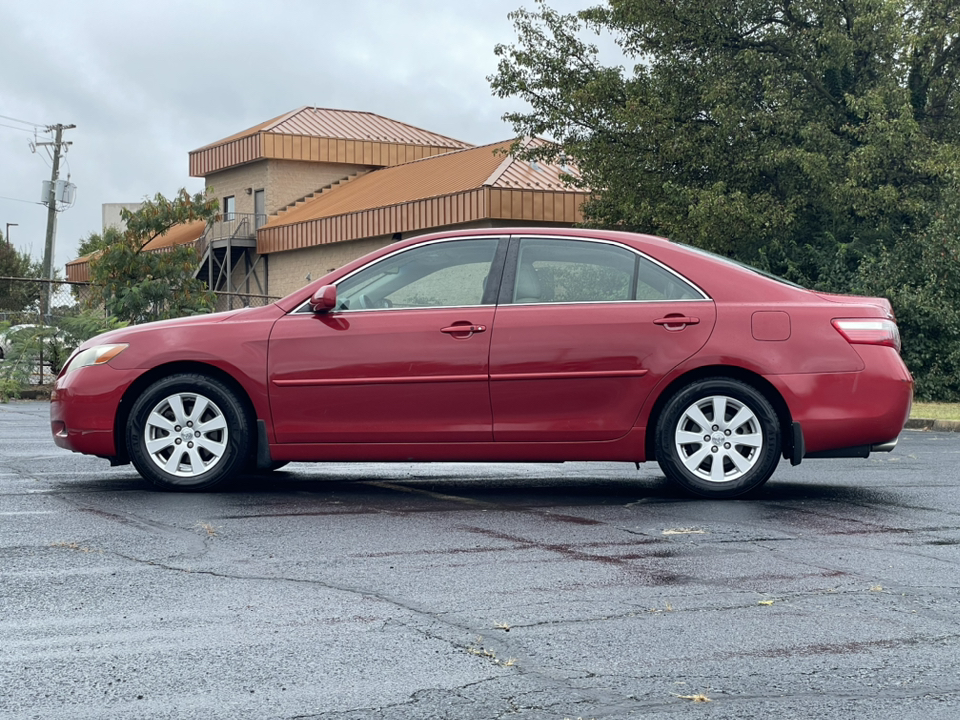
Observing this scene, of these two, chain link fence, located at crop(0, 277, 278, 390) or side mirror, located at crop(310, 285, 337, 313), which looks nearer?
side mirror, located at crop(310, 285, 337, 313)

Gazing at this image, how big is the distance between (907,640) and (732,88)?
20.6 m

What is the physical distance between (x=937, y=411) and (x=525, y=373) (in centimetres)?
1261

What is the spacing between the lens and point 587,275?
801 cm

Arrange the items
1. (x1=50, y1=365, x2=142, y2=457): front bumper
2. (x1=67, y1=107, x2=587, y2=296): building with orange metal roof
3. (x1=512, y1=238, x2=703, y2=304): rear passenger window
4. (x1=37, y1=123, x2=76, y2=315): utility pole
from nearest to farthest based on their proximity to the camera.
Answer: (x1=512, y1=238, x2=703, y2=304): rear passenger window
(x1=50, y1=365, x2=142, y2=457): front bumper
(x1=67, y1=107, x2=587, y2=296): building with orange metal roof
(x1=37, y1=123, x2=76, y2=315): utility pole

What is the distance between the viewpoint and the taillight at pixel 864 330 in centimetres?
761

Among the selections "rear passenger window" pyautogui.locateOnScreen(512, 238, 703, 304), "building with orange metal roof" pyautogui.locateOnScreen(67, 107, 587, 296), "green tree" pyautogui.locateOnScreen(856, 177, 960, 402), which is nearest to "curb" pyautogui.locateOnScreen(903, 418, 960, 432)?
"green tree" pyautogui.locateOnScreen(856, 177, 960, 402)

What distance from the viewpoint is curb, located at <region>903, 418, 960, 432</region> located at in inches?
619

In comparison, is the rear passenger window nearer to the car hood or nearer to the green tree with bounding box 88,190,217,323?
the car hood

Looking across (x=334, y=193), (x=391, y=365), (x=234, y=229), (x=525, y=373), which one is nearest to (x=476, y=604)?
(x=525, y=373)

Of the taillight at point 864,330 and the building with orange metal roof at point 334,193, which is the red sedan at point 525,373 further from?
the building with orange metal roof at point 334,193

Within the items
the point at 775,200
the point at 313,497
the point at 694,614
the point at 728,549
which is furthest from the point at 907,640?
the point at 775,200

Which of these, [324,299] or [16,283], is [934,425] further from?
[16,283]

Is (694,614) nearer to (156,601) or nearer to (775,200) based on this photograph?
(156,601)

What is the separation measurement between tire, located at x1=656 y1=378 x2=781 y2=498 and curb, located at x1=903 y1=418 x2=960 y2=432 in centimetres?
908
